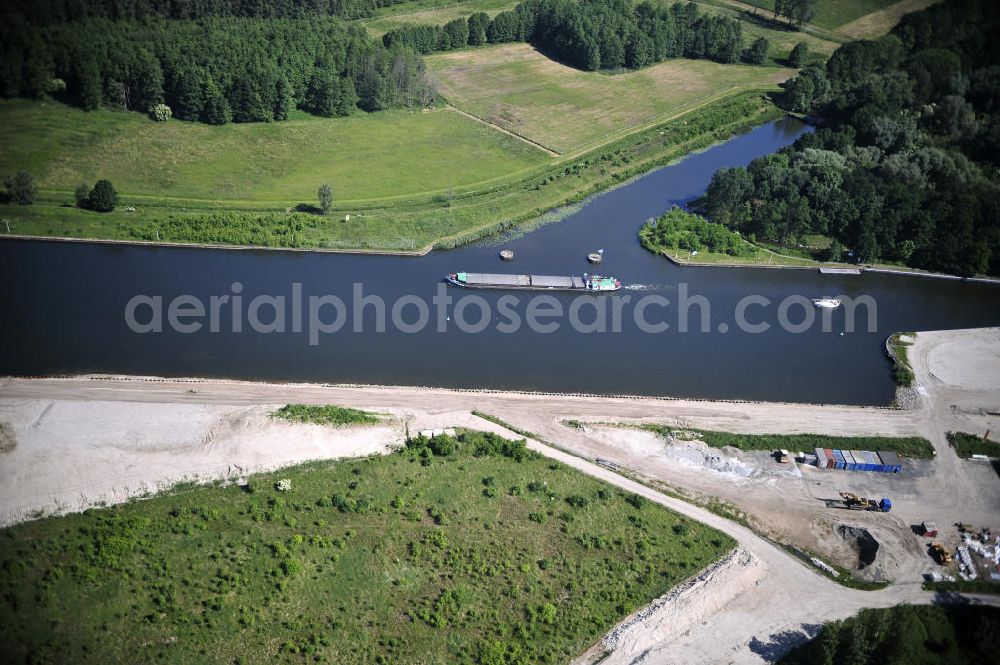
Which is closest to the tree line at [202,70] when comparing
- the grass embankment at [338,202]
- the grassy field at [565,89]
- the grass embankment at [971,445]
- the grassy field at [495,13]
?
the grass embankment at [338,202]

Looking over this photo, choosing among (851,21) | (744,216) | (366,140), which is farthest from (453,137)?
(851,21)

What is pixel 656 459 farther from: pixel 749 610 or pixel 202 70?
pixel 202 70

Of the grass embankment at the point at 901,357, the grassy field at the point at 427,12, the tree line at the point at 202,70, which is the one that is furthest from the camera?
the grassy field at the point at 427,12

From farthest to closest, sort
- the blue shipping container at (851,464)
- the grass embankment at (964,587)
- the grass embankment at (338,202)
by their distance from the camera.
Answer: the grass embankment at (338,202), the blue shipping container at (851,464), the grass embankment at (964,587)

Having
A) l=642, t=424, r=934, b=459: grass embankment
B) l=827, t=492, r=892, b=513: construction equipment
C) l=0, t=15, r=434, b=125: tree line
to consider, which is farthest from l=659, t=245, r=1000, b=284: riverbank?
l=0, t=15, r=434, b=125: tree line

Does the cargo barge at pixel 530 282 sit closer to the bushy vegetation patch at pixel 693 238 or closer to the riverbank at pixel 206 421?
the bushy vegetation patch at pixel 693 238

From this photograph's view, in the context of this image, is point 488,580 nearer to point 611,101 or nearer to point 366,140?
point 366,140
